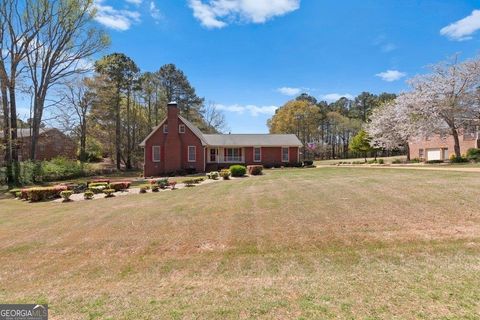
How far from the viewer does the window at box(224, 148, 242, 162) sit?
32.7 metres

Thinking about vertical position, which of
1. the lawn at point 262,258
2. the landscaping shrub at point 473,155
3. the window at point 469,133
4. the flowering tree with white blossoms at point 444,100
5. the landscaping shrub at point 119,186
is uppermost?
the flowering tree with white blossoms at point 444,100

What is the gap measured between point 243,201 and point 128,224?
397cm

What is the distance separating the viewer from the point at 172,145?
28062 millimetres

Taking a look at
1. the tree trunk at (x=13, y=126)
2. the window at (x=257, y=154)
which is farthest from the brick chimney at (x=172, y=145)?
the tree trunk at (x=13, y=126)

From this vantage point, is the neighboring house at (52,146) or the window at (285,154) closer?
the window at (285,154)

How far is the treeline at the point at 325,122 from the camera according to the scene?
57.2 m

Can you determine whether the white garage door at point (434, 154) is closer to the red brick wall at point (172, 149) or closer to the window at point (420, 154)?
the window at point (420, 154)

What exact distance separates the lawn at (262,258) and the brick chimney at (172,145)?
57.5 feet

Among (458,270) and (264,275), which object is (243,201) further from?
(458,270)

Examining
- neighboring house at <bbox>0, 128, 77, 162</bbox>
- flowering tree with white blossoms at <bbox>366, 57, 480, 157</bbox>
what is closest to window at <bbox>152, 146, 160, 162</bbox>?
neighboring house at <bbox>0, 128, 77, 162</bbox>

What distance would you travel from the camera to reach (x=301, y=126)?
190ft

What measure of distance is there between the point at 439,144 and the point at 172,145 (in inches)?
1180

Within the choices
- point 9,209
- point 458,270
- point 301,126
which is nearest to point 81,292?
point 458,270

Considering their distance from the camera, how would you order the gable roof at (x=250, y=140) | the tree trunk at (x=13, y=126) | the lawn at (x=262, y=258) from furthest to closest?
the gable roof at (x=250, y=140), the tree trunk at (x=13, y=126), the lawn at (x=262, y=258)
